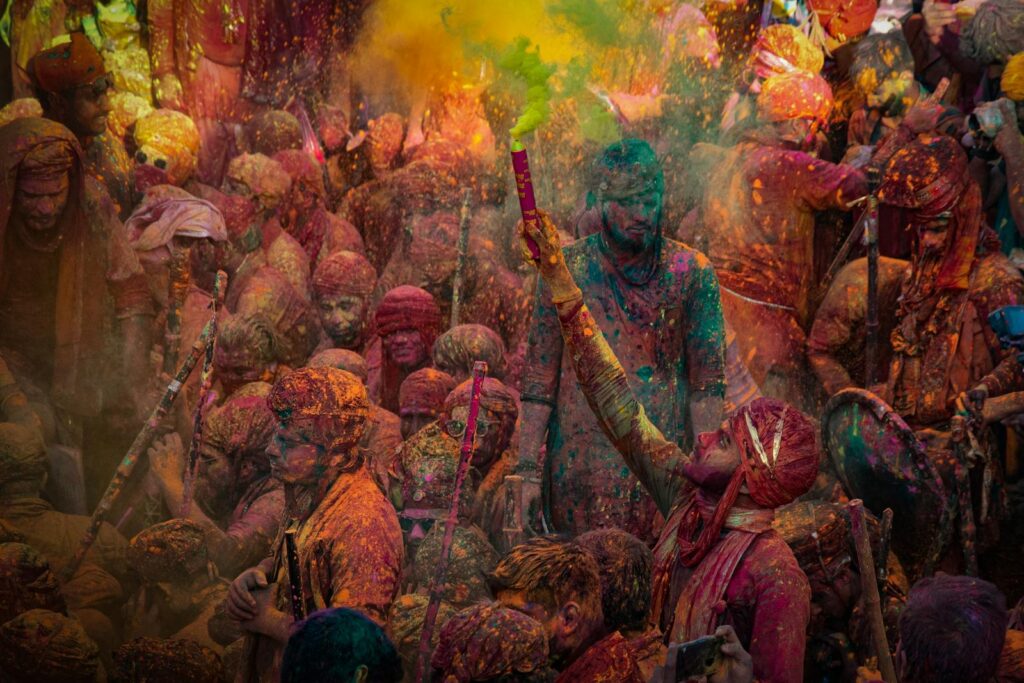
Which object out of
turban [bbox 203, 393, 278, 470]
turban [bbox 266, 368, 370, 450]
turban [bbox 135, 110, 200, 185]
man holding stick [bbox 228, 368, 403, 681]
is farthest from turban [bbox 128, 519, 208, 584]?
turban [bbox 135, 110, 200, 185]

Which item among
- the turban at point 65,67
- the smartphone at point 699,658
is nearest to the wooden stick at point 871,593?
the smartphone at point 699,658

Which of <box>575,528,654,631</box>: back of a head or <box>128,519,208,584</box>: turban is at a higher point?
<box>575,528,654,631</box>: back of a head

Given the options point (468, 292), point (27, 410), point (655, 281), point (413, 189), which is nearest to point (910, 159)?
point (655, 281)

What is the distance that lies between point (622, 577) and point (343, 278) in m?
6.27

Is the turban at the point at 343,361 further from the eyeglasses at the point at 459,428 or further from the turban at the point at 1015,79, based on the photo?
the turban at the point at 1015,79

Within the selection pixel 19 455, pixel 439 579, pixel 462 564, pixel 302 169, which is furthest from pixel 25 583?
pixel 302 169

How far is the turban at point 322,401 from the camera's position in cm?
541

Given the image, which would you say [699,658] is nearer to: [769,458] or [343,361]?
[769,458]

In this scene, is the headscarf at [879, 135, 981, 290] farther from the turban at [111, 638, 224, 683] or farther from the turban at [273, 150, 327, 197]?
the turban at [273, 150, 327, 197]

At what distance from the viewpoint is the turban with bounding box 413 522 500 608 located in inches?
246

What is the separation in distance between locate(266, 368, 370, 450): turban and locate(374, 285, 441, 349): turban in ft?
12.9

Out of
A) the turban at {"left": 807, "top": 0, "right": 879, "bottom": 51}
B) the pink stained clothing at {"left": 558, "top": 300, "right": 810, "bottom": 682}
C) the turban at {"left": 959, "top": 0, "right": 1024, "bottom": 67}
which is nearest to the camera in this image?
the pink stained clothing at {"left": 558, "top": 300, "right": 810, "bottom": 682}

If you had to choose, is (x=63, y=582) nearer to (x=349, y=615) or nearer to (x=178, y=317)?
(x=178, y=317)

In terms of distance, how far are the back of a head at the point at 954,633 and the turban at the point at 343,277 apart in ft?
21.7
